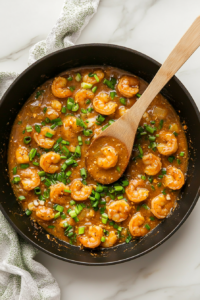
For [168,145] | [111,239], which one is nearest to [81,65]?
[168,145]

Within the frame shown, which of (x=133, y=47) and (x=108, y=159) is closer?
(x=108, y=159)

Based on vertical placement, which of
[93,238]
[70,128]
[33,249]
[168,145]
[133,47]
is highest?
[133,47]

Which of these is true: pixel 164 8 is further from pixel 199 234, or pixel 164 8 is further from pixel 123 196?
pixel 199 234

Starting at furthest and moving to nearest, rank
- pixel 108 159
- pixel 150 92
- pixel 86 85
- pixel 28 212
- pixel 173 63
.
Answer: pixel 28 212 < pixel 86 85 < pixel 108 159 < pixel 150 92 < pixel 173 63

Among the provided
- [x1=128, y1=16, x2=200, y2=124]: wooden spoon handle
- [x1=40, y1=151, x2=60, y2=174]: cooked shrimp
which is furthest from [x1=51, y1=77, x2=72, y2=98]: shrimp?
[x1=128, y1=16, x2=200, y2=124]: wooden spoon handle

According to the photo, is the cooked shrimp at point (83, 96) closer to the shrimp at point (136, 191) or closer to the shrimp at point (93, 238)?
the shrimp at point (136, 191)

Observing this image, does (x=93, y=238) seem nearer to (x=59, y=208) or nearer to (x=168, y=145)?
(x=59, y=208)
